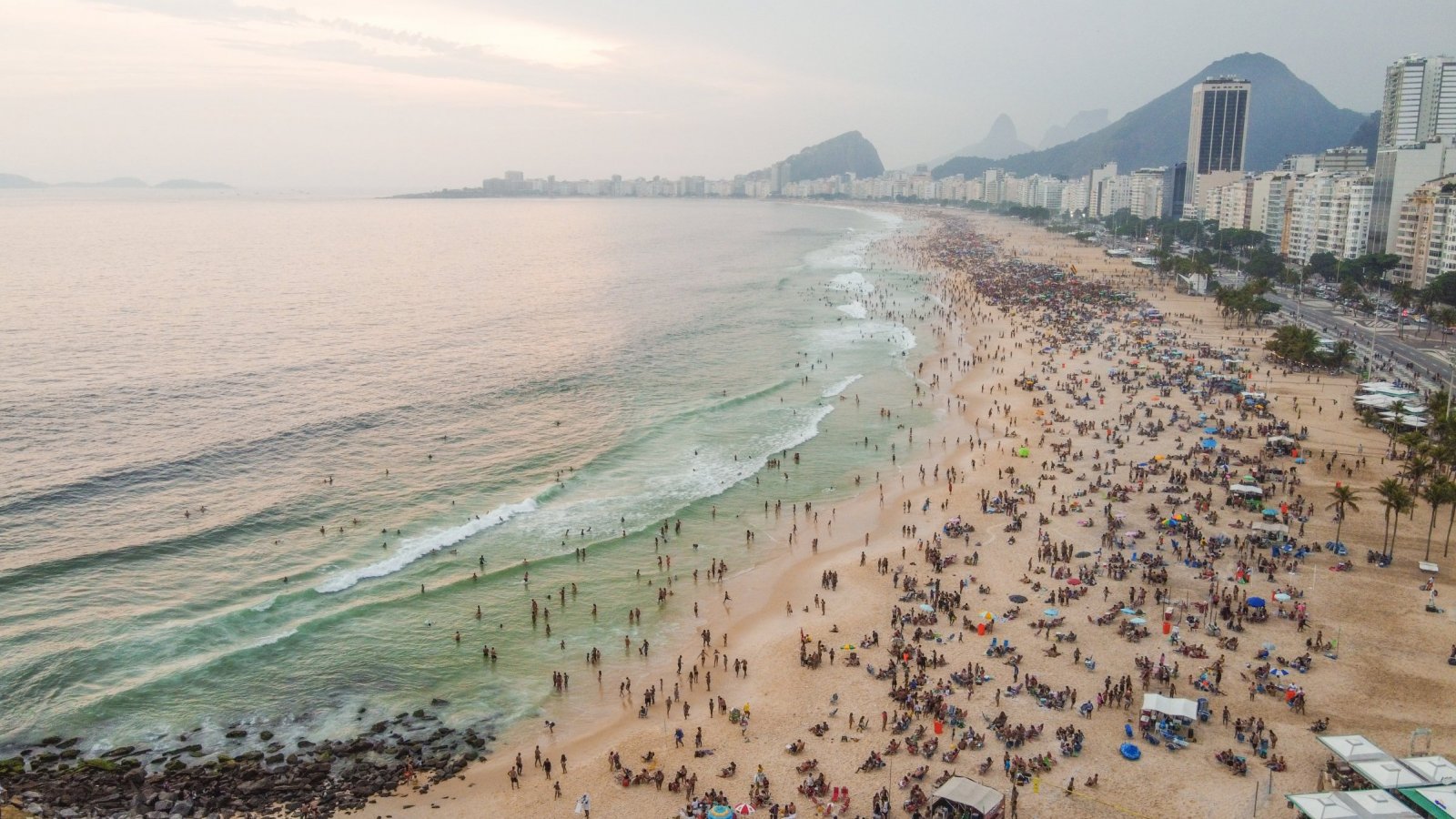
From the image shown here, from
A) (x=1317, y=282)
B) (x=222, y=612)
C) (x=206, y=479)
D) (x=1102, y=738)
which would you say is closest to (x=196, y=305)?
(x=206, y=479)

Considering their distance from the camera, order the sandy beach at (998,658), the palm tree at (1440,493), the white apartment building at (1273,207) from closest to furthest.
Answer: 1. the sandy beach at (998,658)
2. the palm tree at (1440,493)
3. the white apartment building at (1273,207)

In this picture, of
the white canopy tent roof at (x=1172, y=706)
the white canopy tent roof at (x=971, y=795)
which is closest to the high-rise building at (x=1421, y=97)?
the white canopy tent roof at (x=1172, y=706)

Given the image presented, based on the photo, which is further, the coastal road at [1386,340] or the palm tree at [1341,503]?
the coastal road at [1386,340]

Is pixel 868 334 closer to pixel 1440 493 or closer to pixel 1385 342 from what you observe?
pixel 1385 342

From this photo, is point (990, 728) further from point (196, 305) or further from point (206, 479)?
point (196, 305)

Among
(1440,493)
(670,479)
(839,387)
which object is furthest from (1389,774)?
(839,387)

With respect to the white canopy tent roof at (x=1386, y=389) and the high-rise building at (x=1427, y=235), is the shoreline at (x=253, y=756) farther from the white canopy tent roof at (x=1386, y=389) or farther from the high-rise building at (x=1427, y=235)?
the high-rise building at (x=1427, y=235)
